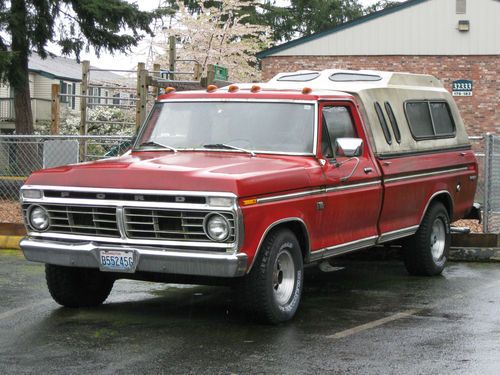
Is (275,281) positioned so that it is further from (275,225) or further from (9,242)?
(9,242)

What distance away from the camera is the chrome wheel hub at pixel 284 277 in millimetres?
7957

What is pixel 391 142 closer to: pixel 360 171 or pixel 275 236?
pixel 360 171

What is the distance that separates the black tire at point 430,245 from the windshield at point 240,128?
2555 millimetres

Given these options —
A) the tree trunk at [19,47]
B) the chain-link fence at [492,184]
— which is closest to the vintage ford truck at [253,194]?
the chain-link fence at [492,184]

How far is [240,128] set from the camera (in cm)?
877

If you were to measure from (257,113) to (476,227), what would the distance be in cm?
658

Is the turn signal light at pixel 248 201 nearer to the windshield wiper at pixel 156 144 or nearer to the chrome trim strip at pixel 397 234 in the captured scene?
the windshield wiper at pixel 156 144

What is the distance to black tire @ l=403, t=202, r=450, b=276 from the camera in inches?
418

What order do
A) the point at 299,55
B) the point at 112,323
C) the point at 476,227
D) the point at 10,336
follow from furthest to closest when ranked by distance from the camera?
1. the point at 299,55
2. the point at 476,227
3. the point at 112,323
4. the point at 10,336

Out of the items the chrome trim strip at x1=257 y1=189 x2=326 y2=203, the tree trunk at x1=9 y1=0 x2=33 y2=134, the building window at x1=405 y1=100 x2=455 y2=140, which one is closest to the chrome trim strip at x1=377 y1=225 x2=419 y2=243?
the building window at x1=405 y1=100 x2=455 y2=140

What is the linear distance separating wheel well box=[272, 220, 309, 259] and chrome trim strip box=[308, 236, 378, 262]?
0.27ft

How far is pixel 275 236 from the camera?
7750mm

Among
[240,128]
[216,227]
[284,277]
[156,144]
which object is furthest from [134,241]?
[240,128]

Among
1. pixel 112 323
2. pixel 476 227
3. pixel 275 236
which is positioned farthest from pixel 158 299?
pixel 476 227
